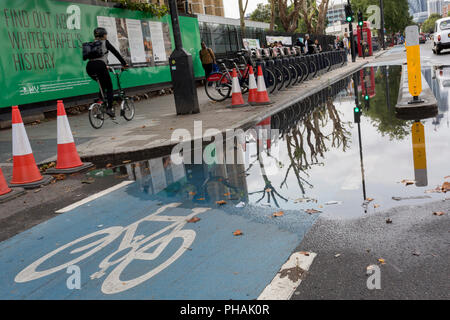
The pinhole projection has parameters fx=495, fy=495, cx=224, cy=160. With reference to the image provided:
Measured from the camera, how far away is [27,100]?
13.3m

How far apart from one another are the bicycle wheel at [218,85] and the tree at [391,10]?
77529 mm

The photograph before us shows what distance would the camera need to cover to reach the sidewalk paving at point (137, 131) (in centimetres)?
785

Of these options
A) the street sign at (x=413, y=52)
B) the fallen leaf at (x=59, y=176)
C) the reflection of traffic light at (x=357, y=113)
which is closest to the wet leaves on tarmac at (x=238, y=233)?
the fallen leaf at (x=59, y=176)

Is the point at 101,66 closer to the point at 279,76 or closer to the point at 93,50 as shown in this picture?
the point at 93,50

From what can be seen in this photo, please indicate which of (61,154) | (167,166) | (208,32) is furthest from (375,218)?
(208,32)

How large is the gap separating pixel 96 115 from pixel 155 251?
7.77m

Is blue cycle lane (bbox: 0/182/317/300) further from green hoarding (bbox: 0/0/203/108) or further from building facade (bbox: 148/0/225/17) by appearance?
building facade (bbox: 148/0/225/17)

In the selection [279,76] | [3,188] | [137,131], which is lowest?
[3,188]

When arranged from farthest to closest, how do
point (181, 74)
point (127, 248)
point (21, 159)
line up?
1. point (181, 74)
2. point (21, 159)
3. point (127, 248)

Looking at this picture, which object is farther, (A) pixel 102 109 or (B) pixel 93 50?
(A) pixel 102 109

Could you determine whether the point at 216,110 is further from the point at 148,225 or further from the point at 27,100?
the point at 148,225

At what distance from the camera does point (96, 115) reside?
433 inches

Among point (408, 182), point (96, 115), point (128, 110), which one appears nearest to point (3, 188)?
point (408, 182)

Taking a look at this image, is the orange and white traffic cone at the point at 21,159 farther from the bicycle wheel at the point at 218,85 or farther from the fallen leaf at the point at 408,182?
the bicycle wheel at the point at 218,85
